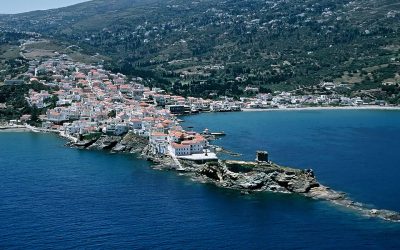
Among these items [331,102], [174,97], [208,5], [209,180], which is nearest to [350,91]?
[331,102]

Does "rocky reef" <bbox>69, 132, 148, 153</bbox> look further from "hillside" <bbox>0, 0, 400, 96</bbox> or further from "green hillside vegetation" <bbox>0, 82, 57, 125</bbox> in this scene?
"hillside" <bbox>0, 0, 400, 96</bbox>

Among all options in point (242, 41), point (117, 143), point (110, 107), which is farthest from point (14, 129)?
point (242, 41)

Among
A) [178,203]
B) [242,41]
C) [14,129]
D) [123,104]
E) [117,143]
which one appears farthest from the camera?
[242,41]

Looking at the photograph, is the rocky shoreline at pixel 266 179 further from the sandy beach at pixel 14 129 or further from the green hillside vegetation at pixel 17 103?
the green hillside vegetation at pixel 17 103

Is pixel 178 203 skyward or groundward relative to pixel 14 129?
groundward

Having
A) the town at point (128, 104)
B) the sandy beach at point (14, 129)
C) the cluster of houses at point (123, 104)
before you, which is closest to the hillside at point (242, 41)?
the town at point (128, 104)

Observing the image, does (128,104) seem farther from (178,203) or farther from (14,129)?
(178,203)
